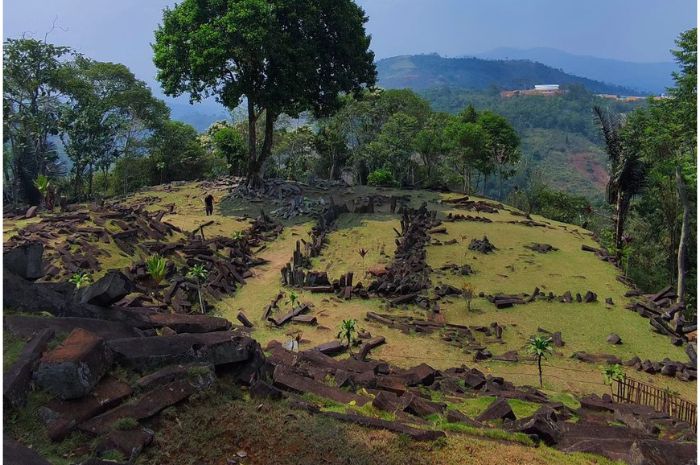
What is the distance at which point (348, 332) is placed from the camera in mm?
14891

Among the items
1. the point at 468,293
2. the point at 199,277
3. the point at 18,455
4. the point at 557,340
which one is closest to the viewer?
the point at 18,455

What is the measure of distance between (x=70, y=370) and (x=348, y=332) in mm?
9466

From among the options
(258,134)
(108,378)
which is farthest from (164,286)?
(258,134)

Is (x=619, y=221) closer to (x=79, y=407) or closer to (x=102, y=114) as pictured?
(x=79, y=407)

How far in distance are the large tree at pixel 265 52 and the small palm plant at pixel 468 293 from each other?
61.6 ft

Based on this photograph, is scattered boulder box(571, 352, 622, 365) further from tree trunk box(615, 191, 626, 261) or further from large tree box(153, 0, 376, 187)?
large tree box(153, 0, 376, 187)

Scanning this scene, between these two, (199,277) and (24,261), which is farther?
(199,277)

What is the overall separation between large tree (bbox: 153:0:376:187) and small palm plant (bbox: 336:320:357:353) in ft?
65.7

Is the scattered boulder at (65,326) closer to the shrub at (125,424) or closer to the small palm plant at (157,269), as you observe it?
the shrub at (125,424)

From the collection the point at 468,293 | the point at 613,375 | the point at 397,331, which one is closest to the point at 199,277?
the point at 397,331

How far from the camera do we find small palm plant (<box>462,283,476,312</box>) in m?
18.5

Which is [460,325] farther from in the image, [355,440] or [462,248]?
[355,440]

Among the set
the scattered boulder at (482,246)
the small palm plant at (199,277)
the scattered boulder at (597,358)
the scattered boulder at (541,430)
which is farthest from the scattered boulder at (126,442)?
the scattered boulder at (482,246)

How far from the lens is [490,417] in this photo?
8.95 meters
